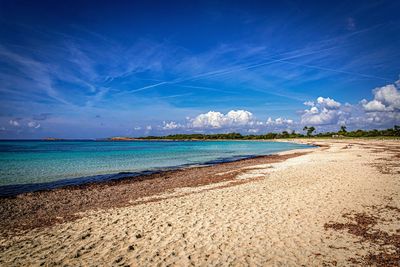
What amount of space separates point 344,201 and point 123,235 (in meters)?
9.82

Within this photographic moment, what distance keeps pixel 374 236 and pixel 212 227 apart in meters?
5.10

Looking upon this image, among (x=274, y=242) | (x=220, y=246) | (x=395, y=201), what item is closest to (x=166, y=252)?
(x=220, y=246)

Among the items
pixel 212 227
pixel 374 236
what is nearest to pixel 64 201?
pixel 212 227

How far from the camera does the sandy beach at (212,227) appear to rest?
6.18 meters

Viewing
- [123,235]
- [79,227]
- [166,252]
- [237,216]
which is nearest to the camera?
[166,252]

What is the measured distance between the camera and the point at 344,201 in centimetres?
1061

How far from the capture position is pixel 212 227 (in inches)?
321

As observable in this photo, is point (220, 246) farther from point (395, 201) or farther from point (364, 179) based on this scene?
point (364, 179)

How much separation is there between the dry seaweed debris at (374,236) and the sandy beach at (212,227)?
0.08 ft

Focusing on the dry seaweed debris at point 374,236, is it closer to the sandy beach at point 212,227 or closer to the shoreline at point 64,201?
the sandy beach at point 212,227

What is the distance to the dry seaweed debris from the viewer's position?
5.72 m

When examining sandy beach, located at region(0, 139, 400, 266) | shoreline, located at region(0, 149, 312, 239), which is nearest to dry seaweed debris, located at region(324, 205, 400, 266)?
sandy beach, located at region(0, 139, 400, 266)

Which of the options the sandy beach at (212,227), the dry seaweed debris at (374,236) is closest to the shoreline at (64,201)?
the sandy beach at (212,227)

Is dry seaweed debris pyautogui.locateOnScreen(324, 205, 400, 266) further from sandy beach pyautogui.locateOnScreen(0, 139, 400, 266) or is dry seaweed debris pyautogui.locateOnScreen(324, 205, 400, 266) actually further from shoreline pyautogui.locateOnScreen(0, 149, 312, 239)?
shoreline pyautogui.locateOnScreen(0, 149, 312, 239)
